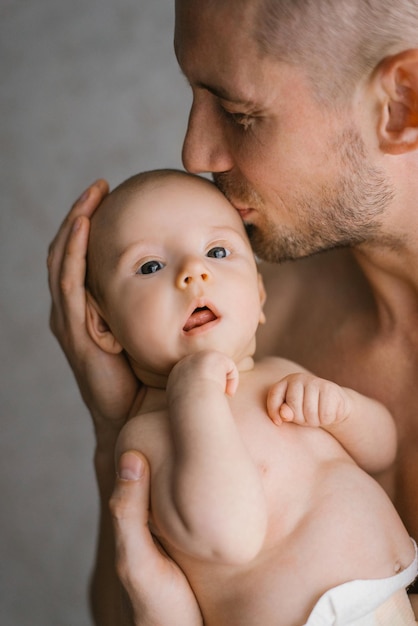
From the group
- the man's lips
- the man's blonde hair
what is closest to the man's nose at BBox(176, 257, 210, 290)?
the man's lips

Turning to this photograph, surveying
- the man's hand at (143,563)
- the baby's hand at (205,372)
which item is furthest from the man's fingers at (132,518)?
the baby's hand at (205,372)

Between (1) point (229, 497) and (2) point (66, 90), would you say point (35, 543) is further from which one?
(1) point (229, 497)

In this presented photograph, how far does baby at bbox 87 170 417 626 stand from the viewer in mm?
1195

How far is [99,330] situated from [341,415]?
17.1 inches

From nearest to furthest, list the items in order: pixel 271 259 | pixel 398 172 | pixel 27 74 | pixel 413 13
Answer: pixel 413 13 → pixel 398 172 → pixel 271 259 → pixel 27 74

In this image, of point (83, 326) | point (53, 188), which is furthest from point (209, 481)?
point (53, 188)

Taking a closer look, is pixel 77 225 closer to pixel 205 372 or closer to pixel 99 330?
pixel 99 330

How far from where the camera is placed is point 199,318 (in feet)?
4.36

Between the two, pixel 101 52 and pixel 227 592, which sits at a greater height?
pixel 101 52

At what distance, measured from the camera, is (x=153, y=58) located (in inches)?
116

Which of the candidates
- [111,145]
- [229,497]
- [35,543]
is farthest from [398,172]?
[35,543]

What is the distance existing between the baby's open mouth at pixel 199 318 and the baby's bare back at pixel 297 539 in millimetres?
121

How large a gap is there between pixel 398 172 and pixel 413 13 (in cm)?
25

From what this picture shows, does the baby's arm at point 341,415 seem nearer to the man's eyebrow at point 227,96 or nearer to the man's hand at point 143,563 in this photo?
the man's hand at point 143,563
